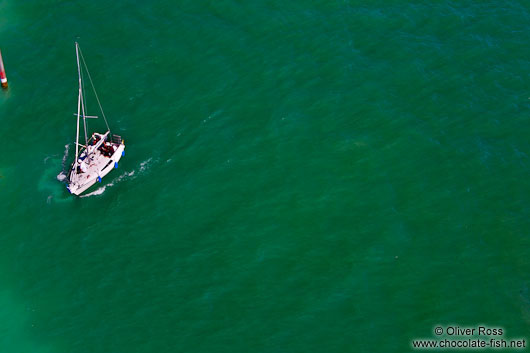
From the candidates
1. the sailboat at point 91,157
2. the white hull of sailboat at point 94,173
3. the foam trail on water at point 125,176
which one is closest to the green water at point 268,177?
the foam trail on water at point 125,176

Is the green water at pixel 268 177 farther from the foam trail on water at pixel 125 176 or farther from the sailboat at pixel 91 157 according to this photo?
the sailboat at pixel 91 157

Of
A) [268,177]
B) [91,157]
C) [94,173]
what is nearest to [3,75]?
[91,157]

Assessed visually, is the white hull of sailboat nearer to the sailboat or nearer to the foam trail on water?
the sailboat

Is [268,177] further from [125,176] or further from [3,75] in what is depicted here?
[3,75]

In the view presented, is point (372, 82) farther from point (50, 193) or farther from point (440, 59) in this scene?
point (50, 193)

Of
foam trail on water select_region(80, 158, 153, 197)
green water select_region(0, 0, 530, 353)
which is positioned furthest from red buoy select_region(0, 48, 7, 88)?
foam trail on water select_region(80, 158, 153, 197)

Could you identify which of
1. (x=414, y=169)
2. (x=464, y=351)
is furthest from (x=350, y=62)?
A: (x=464, y=351)

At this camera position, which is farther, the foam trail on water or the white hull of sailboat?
the foam trail on water
